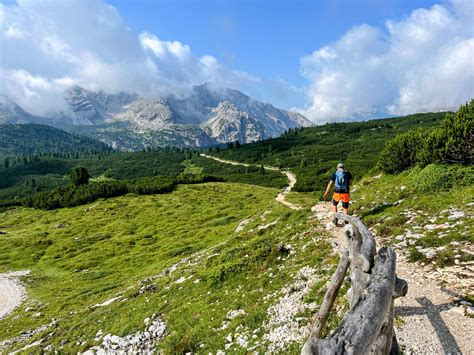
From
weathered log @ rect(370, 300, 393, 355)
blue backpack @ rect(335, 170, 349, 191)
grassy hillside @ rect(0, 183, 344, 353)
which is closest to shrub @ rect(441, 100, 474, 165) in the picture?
blue backpack @ rect(335, 170, 349, 191)

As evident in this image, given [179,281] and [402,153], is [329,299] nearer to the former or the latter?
[179,281]

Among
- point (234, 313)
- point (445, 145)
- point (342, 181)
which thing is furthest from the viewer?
point (445, 145)

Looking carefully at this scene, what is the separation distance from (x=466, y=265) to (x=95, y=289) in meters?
43.7

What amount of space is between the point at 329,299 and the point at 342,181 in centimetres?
1420

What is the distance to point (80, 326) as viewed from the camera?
2516cm

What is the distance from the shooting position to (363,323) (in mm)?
5250

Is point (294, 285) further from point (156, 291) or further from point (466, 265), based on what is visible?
Answer: point (156, 291)

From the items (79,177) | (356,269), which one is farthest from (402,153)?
(79,177)

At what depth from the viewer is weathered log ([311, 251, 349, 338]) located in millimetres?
8672

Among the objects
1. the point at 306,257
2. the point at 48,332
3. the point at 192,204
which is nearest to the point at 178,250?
the point at 48,332

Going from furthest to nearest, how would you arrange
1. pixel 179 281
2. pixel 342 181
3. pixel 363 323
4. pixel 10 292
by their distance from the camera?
pixel 10 292, pixel 179 281, pixel 342 181, pixel 363 323

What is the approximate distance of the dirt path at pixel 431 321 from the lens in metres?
9.24

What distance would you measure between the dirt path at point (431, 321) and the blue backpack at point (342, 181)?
9.74 meters

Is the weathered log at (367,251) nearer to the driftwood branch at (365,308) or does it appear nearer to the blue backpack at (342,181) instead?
the driftwood branch at (365,308)
